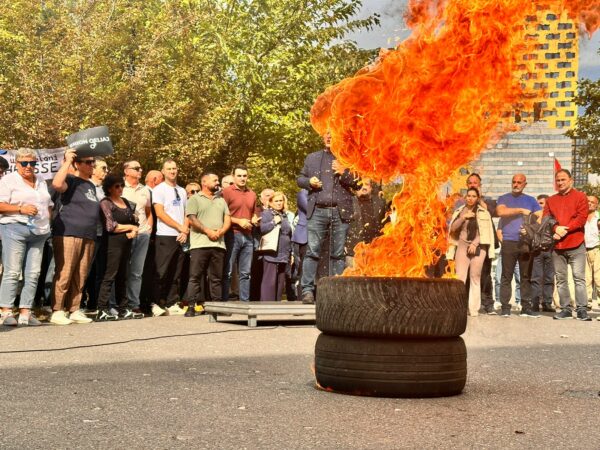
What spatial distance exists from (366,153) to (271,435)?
3337mm

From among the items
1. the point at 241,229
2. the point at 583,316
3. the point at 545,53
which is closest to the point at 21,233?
the point at 241,229

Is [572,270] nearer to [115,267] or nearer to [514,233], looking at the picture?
[514,233]

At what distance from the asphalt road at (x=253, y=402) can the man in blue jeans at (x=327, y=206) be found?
9.29 feet

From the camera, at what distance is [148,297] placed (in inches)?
591

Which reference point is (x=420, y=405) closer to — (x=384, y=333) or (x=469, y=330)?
(x=384, y=333)

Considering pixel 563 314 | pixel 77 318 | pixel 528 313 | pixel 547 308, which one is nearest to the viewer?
pixel 77 318

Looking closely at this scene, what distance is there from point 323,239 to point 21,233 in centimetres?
408

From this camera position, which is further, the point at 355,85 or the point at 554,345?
the point at 554,345

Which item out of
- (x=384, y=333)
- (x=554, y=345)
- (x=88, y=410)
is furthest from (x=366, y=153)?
(x=554, y=345)

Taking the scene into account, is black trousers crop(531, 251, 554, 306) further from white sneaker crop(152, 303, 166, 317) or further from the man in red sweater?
white sneaker crop(152, 303, 166, 317)

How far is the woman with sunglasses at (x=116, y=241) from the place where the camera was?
13.6 meters

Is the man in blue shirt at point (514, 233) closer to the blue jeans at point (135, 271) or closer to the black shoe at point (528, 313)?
the black shoe at point (528, 313)

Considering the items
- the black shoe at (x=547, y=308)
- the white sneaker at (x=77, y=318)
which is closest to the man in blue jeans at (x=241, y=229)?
the white sneaker at (x=77, y=318)

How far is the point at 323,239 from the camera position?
43.1 feet
